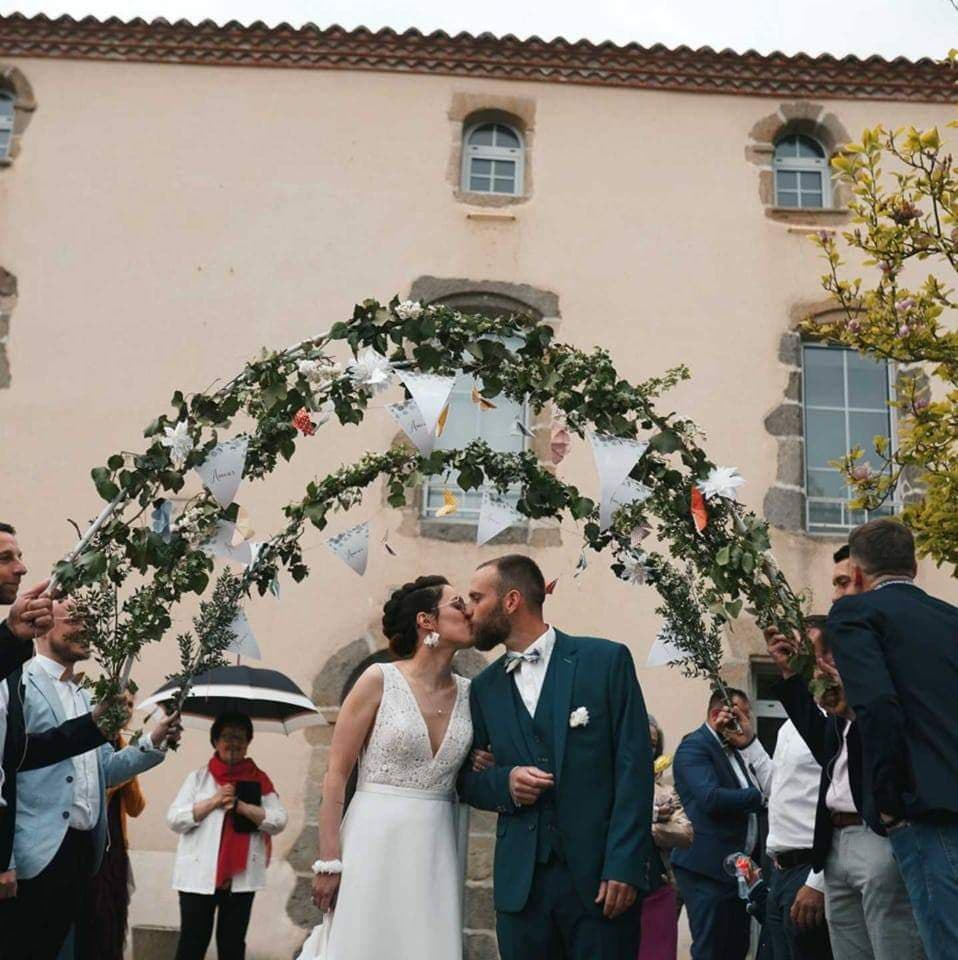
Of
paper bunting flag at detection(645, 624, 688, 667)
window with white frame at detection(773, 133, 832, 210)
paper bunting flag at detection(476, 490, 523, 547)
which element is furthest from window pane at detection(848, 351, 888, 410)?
paper bunting flag at detection(645, 624, 688, 667)

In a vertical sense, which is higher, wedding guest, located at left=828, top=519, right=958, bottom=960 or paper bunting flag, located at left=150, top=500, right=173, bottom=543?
paper bunting flag, located at left=150, top=500, right=173, bottom=543

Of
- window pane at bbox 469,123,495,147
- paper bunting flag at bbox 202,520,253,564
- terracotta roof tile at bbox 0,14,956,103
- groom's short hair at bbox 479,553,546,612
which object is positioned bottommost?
groom's short hair at bbox 479,553,546,612

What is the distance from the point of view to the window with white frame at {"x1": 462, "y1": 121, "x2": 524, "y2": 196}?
39.0 feet

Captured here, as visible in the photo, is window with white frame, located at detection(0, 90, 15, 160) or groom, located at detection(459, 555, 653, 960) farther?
window with white frame, located at detection(0, 90, 15, 160)

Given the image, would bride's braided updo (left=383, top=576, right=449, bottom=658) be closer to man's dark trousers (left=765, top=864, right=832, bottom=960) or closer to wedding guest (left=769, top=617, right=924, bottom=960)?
wedding guest (left=769, top=617, right=924, bottom=960)

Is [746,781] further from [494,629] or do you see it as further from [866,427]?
[866,427]

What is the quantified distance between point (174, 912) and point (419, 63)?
7756mm

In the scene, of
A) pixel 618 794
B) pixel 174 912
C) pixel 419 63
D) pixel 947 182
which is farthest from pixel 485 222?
pixel 618 794

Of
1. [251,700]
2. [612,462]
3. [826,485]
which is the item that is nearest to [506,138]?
[826,485]

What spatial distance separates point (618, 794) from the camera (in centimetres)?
442

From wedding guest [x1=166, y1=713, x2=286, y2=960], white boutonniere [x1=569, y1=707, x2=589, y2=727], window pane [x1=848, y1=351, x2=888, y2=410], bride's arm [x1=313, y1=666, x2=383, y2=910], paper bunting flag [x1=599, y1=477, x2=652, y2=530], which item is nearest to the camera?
white boutonniere [x1=569, y1=707, x2=589, y2=727]

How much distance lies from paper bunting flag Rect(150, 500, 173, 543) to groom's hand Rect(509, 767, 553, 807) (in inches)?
68.1

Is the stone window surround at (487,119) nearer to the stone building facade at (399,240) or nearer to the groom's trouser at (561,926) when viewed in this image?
the stone building facade at (399,240)

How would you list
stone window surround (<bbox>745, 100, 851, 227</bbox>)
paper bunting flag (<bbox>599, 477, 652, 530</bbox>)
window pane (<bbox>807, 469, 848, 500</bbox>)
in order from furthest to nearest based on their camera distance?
stone window surround (<bbox>745, 100, 851, 227</bbox>), window pane (<bbox>807, 469, 848, 500</bbox>), paper bunting flag (<bbox>599, 477, 652, 530</bbox>)
